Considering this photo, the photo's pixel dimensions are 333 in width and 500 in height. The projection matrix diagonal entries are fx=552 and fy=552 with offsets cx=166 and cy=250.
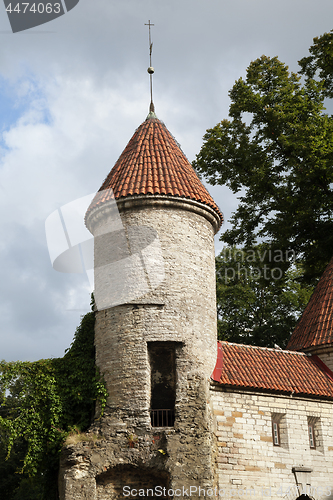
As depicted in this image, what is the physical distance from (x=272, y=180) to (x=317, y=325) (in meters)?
7.42

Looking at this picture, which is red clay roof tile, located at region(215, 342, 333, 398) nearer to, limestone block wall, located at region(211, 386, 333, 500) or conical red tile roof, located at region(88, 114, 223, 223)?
limestone block wall, located at region(211, 386, 333, 500)

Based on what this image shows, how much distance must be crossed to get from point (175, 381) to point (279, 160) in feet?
43.0

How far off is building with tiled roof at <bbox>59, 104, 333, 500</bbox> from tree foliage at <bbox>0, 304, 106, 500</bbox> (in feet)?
1.70

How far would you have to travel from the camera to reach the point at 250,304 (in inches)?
1155

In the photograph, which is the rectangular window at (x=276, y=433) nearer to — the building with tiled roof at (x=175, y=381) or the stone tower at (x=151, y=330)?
the building with tiled roof at (x=175, y=381)

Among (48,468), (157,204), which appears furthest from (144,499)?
(157,204)

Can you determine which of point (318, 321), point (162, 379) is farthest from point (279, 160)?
point (162, 379)

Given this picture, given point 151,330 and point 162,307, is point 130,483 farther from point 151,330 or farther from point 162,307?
point 162,307

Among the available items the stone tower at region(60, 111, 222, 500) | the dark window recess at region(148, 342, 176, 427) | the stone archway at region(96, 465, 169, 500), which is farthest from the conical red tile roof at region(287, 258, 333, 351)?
the stone archway at region(96, 465, 169, 500)

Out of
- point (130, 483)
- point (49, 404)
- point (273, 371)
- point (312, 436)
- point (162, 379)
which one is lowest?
point (130, 483)

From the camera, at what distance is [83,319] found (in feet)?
50.0

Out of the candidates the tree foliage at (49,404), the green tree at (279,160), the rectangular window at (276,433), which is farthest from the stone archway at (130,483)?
the green tree at (279,160)

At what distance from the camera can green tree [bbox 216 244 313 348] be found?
25.8 m

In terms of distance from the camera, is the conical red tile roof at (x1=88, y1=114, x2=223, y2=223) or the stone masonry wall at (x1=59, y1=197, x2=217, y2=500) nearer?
the stone masonry wall at (x1=59, y1=197, x2=217, y2=500)
